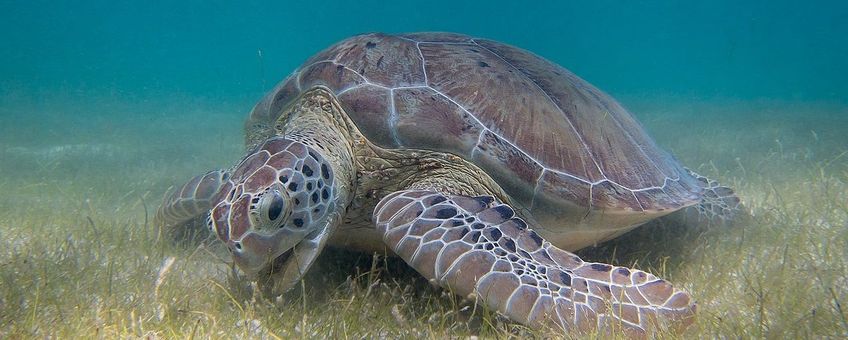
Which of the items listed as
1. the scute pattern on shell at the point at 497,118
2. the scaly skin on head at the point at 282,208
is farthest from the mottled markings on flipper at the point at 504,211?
the scaly skin on head at the point at 282,208

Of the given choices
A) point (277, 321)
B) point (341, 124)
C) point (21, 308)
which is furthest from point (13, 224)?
point (277, 321)

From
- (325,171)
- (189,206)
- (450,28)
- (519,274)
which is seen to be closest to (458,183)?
(325,171)

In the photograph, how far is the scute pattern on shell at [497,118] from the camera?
294 cm

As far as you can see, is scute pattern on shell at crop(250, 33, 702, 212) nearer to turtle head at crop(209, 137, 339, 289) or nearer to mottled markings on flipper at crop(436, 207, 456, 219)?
mottled markings on flipper at crop(436, 207, 456, 219)

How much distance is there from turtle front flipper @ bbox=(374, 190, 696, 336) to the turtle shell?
473 mm

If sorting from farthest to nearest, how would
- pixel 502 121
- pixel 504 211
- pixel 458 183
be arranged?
pixel 502 121 < pixel 458 183 < pixel 504 211

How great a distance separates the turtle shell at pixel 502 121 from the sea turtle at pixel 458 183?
0.04ft

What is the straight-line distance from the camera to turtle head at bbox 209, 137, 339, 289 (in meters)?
2.24

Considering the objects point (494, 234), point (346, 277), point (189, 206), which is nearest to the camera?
point (494, 234)

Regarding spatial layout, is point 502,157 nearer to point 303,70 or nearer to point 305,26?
point 303,70

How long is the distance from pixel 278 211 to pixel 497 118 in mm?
1503

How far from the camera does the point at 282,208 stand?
90.4 inches

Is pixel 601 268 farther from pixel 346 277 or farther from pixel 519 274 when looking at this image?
pixel 346 277

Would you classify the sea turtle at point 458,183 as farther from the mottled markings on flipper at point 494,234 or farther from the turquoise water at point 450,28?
the turquoise water at point 450,28
